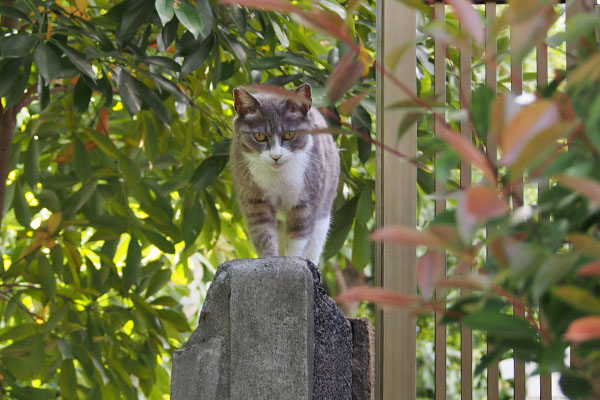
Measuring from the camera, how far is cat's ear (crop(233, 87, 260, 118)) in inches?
122

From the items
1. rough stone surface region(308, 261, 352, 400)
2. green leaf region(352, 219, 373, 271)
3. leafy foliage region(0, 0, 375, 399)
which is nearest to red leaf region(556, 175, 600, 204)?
rough stone surface region(308, 261, 352, 400)

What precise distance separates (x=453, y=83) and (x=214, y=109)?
120 cm

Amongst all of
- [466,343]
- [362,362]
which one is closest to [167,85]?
[362,362]

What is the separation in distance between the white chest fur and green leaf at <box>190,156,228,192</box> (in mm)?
535

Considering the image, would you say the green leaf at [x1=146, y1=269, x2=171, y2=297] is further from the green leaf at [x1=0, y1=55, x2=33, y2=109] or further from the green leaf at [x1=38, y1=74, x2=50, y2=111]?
the green leaf at [x1=0, y1=55, x2=33, y2=109]

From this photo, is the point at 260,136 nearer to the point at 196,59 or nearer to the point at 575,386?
the point at 196,59

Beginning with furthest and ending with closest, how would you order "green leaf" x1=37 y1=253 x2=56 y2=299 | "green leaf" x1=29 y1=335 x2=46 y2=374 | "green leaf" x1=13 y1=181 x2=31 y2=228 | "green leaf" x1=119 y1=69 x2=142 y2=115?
1. "green leaf" x1=13 y1=181 x2=31 y2=228
2. "green leaf" x1=37 y1=253 x2=56 y2=299
3. "green leaf" x1=29 y1=335 x2=46 y2=374
4. "green leaf" x1=119 y1=69 x2=142 y2=115

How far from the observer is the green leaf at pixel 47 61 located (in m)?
2.88

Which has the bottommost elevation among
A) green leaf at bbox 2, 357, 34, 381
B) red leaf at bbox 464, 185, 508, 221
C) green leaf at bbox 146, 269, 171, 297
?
red leaf at bbox 464, 185, 508, 221

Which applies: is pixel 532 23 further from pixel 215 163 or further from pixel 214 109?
pixel 214 109

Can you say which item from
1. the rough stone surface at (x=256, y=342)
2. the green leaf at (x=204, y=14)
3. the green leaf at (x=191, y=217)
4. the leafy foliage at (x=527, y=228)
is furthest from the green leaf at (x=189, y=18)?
the leafy foliage at (x=527, y=228)

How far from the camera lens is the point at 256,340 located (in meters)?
1.72

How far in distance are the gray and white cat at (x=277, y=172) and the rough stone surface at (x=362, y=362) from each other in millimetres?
788

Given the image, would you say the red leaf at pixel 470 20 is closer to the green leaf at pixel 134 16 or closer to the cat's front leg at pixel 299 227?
the cat's front leg at pixel 299 227
